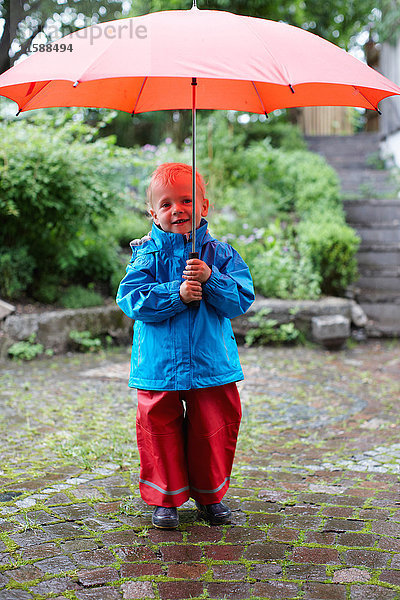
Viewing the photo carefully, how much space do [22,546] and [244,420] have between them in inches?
87.1

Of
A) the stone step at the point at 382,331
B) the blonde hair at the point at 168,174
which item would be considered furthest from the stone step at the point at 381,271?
the blonde hair at the point at 168,174

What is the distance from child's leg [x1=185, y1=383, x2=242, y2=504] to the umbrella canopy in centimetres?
130

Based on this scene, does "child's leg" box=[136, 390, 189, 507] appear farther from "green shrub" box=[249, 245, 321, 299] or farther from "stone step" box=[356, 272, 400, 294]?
"stone step" box=[356, 272, 400, 294]

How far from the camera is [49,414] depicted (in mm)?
4504

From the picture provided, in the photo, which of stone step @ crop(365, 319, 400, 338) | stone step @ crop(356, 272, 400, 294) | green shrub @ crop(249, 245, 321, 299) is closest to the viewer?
green shrub @ crop(249, 245, 321, 299)

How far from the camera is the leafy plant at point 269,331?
23.2 feet

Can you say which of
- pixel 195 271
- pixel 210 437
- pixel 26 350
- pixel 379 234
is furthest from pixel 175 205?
pixel 379 234

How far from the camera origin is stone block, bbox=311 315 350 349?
6.86m

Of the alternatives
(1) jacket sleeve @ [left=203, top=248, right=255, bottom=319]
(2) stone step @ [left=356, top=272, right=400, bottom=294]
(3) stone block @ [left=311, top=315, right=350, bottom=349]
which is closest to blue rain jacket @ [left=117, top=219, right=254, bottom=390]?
(1) jacket sleeve @ [left=203, top=248, right=255, bottom=319]

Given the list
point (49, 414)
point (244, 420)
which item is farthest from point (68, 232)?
point (244, 420)

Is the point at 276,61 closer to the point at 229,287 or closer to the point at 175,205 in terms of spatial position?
the point at 175,205

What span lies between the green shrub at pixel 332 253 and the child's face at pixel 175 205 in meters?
5.08

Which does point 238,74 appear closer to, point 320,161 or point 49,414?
point 49,414

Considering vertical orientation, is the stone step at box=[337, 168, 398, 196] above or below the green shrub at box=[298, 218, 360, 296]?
above
